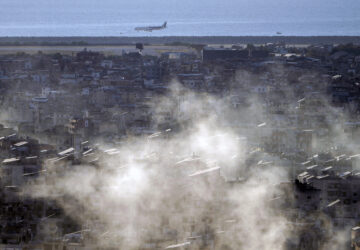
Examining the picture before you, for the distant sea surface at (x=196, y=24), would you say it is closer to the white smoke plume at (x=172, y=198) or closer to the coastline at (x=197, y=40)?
the coastline at (x=197, y=40)

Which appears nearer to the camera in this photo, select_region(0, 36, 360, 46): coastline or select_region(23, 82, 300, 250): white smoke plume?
select_region(23, 82, 300, 250): white smoke plume

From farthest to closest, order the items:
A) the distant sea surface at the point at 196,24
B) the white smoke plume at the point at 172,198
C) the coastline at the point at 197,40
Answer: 1. the distant sea surface at the point at 196,24
2. the coastline at the point at 197,40
3. the white smoke plume at the point at 172,198

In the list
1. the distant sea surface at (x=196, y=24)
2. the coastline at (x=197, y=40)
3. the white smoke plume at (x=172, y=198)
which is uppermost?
the white smoke plume at (x=172, y=198)

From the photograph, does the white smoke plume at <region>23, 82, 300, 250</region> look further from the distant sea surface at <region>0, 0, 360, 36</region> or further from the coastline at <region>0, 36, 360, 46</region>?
the distant sea surface at <region>0, 0, 360, 36</region>

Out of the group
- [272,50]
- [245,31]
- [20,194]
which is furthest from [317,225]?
[245,31]

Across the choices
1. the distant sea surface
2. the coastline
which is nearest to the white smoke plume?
the coastline

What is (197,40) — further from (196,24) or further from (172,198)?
(172,198)

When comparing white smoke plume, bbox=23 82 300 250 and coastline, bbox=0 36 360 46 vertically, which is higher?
white smoke plume, bbox=23 82 300 250

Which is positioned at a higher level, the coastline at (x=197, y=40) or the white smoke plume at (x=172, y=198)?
the white smoke plume at (x=172, y=198)

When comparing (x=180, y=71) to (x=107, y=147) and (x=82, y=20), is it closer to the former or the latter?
(x=107, y=147)

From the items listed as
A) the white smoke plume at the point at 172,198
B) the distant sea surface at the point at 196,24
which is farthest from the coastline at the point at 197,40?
the white smoke plume at the point at 172,198

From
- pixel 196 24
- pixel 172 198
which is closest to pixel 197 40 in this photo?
pixel 196 24
